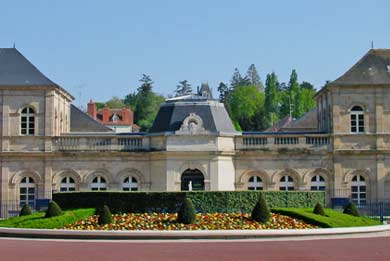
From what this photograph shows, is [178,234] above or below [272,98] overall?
below

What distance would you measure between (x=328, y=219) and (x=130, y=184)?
1841 cm

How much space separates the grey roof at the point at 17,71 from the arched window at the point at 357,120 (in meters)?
17.8

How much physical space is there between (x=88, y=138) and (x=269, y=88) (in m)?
73.3

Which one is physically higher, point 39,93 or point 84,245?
point 39,93

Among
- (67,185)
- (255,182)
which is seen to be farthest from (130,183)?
(255,182)

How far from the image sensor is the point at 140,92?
133 m

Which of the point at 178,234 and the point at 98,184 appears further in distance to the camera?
the point at 98,184

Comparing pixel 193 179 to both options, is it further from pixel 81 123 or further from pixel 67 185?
pixel 81 123

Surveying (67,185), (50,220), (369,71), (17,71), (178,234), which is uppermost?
(17,71)

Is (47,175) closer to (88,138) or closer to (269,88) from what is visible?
(88,138)

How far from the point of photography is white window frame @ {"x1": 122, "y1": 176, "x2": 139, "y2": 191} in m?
45.3

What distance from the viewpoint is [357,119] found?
45500 millimetres

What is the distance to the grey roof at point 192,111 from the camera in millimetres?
45062

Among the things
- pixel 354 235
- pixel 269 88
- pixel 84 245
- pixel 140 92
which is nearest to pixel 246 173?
pixel 354 235
